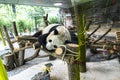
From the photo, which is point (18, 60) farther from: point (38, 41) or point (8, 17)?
point (8, 17)

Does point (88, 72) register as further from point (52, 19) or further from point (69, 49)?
point (52, 19)

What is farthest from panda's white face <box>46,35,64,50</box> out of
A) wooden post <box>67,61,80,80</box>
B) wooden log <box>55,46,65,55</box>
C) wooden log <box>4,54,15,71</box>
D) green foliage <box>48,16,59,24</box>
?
green foliage <box>48,16,59,24</box>

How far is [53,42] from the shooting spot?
296cm

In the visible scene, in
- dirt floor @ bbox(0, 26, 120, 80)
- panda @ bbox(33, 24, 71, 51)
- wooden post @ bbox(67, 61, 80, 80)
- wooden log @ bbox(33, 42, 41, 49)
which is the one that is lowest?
dirt floor @ bbox(0, 26, 120, 80)

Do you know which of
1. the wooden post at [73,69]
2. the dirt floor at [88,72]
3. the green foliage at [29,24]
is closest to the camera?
the wooden post at [73,69]

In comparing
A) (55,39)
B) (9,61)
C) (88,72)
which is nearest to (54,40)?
(55,39)

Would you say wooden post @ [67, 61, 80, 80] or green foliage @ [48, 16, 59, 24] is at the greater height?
green foliage @ [48, 16, 59, 24]

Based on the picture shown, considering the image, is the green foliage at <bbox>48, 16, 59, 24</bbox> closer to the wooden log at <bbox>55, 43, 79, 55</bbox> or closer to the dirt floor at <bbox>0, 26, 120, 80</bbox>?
the dirt floor at <bbox>0, 26, 120, 80</bbox>

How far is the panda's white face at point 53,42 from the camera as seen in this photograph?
292 cm

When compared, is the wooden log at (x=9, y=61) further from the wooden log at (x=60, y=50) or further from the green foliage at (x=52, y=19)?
the green foliage at (x=52, y=19)

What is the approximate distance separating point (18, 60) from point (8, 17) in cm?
408

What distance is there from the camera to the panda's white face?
9.59 feet

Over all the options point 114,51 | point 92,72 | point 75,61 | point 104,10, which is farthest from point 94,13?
point 75,61

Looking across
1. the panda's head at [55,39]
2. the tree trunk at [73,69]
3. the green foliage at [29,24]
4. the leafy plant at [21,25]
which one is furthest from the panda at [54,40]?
the green foliage at [29,24]
